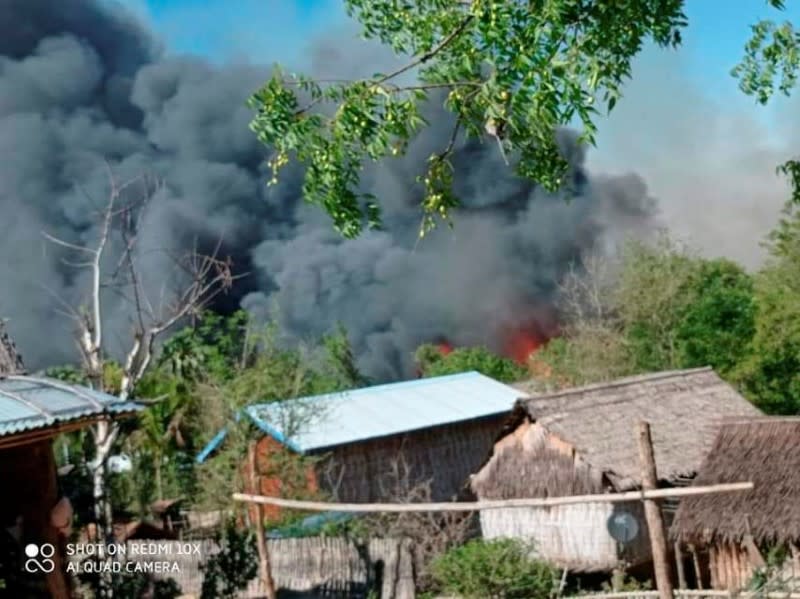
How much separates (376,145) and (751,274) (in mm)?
19167

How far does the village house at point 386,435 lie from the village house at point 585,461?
3.92ft

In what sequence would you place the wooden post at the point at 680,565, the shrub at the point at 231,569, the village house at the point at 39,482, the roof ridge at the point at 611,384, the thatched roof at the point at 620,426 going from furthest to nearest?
the roof ridge at the point at 611,384
the thatched roof at the point at 620,426
the wooden post at the point at 680,565
the shrub at the point at 231,569
the village house at the point at 39,482

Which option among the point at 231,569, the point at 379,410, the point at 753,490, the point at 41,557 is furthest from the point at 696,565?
the point at 41,557

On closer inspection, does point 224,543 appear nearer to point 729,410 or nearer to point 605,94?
point 605,94

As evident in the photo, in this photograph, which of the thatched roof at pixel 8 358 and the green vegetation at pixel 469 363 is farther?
the green vegetation at pixel 469 363

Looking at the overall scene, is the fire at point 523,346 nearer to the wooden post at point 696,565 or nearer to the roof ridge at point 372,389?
the roof ridge at point 372,389

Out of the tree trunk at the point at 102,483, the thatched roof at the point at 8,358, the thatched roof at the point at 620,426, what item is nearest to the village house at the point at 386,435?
the thatched roof at the point at 620,426

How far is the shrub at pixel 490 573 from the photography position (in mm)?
10422

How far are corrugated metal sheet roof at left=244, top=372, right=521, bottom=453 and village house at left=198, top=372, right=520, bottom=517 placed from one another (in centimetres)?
2

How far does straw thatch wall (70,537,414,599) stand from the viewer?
9.05 m

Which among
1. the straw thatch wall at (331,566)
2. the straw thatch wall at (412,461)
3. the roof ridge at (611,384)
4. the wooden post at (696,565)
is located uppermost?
the roof ridge at (611,384)

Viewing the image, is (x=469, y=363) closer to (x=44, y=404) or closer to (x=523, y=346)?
(x=523, y=346)

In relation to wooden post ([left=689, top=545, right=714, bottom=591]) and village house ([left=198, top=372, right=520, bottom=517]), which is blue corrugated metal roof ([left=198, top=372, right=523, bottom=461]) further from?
wooden post ([left=689, top=545, right=714, bottom=591])

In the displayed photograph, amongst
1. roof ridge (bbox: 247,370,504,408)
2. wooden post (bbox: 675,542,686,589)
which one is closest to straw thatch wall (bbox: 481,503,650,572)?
wooden post (bbox: 675,542,686,589)
